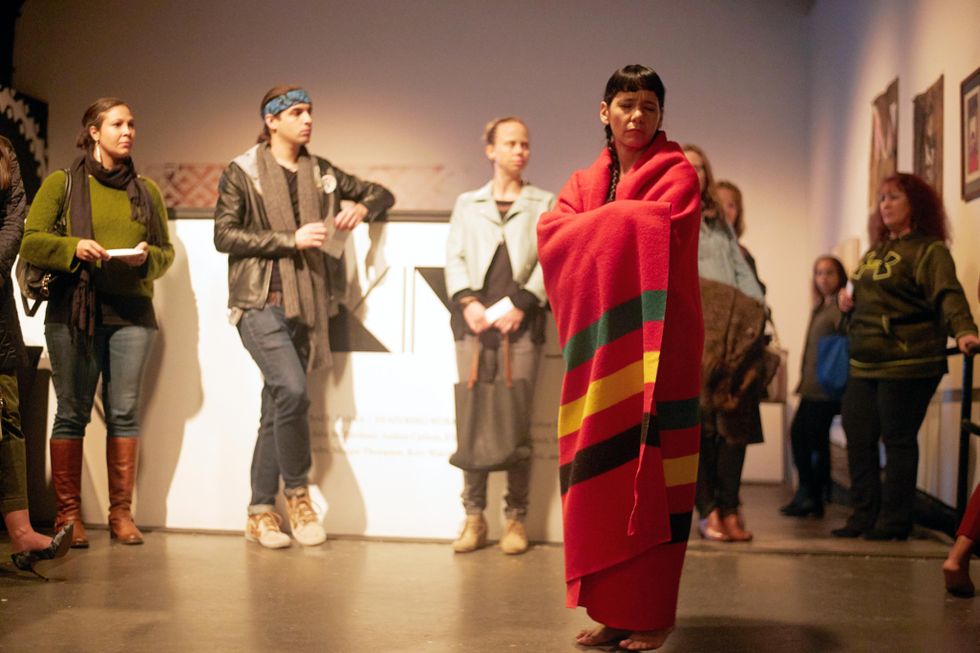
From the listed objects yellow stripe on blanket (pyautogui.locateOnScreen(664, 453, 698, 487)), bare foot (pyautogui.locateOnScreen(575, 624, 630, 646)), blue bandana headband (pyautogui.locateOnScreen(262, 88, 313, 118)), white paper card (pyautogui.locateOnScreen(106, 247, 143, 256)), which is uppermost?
→ blue bandana headband (pyautogui.locateOnScreen(262, 88, 313, 118))

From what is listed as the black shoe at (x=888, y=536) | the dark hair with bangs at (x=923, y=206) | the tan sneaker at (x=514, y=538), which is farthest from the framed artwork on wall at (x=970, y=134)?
the tan sneaker at (x=514, y=538)

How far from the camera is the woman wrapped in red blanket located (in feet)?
8.83

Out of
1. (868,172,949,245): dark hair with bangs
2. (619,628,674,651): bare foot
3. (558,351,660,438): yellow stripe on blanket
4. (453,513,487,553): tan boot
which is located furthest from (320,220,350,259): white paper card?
(868,172,949,245): dark hair with bangs

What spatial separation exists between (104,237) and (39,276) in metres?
0.28

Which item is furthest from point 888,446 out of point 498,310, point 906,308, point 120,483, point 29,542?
point 29,542

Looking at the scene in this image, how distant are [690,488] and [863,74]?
490cm

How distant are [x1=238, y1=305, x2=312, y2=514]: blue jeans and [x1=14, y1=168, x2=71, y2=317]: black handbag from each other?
70 cm

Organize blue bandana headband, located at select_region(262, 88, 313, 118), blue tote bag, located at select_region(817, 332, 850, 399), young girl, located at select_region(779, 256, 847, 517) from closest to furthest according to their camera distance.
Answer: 1. blue bandana headband, located at select_region(262, 88, 313, 118)
2. blue tote bag, located at select_region(817, 332, 850, 399)
3. young girl, located at select_region(779, 256, 847, 517)

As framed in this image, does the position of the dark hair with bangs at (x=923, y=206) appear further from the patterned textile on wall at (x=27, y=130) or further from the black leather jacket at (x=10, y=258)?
the patterned textile on wall at (x=27, y=130)

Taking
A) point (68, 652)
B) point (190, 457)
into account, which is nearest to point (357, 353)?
point (190, 457)

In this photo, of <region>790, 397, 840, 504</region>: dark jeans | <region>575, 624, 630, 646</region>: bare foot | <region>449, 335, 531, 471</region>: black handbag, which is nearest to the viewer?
<region>575, 624, 630, 646</region>: bare foot

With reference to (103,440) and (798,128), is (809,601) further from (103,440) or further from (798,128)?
(798,128)

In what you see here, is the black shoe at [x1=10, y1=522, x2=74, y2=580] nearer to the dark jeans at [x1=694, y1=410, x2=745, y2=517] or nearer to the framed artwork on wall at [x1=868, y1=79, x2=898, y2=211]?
the dark jeans at [x1=694, y1=410, x2=745, y2=517]

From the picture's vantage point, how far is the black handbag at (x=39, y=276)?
4051 millimetres
